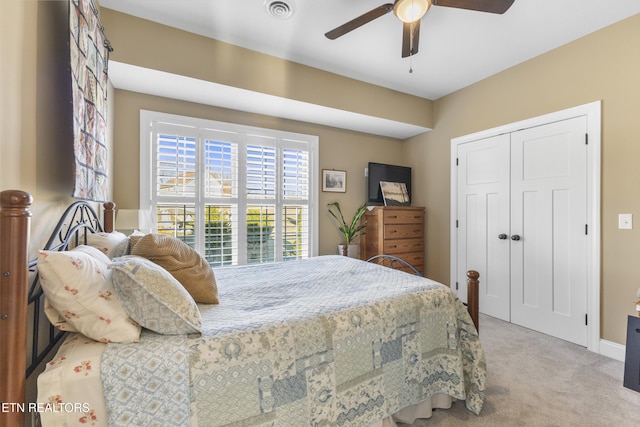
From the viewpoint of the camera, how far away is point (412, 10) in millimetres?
1866

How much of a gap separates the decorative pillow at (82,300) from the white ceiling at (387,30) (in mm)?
2183

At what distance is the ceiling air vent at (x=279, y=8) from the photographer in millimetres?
2182

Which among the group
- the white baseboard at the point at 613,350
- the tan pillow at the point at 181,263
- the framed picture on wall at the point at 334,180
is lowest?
the white baseboard at the point at 613,350

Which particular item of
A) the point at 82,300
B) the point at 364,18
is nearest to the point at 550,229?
Result: the point at 364,18

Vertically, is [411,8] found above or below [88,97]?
above

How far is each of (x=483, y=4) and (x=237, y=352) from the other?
2333 mm

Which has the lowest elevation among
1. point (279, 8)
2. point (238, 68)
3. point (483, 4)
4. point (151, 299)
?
point (151, 299)

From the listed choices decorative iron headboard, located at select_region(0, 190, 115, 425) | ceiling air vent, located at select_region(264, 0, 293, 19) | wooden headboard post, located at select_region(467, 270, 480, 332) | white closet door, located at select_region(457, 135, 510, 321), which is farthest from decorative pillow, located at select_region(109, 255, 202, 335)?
white closet door, located at select_region(457, 135, 510, 321)

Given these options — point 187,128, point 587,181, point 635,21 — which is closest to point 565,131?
point 587,181

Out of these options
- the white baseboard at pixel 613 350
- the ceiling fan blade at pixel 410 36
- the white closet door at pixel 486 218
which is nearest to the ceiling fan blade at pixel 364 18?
the ceiling fan blade at pixel 410 36

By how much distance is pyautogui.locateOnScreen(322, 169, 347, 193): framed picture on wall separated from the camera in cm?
394

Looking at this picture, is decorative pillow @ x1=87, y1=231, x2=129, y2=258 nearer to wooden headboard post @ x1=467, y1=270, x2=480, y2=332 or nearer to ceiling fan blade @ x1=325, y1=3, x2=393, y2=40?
ceiling fan blade @ x1=325, y1=3, x2=393, y2=40

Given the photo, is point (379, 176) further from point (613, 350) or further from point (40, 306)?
point (40, 306)

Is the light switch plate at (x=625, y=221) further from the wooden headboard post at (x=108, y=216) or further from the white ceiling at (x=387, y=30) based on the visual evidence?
the wooden headboard post at (x=108, y=216)
